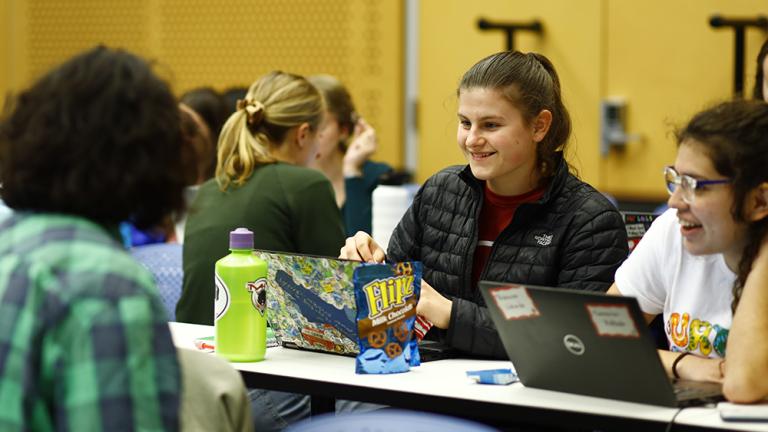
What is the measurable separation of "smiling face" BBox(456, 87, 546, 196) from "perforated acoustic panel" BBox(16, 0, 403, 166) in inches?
138

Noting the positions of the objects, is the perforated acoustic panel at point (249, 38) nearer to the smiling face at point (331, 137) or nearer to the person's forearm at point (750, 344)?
the smiling face at point (331, 137)

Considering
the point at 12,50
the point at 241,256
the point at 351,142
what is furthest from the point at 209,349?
the point at 12,50

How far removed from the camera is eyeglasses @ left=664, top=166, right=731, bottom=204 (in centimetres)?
189

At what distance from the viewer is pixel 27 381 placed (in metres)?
1.17

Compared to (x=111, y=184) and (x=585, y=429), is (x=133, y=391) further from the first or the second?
(x=585, y=429)

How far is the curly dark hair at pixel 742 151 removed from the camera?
1.88 m

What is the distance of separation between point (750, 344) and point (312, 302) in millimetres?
840

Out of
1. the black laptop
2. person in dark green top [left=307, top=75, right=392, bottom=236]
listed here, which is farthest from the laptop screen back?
person in dark green top [left=307, top=75, right=392, bottom=236]

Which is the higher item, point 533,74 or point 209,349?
point 533,74

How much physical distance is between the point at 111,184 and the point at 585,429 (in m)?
0.91

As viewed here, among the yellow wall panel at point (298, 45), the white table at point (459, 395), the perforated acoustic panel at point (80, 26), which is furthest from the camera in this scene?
the perforated acoustic panel at point (80, 26)

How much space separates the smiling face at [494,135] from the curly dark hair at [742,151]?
22.5 inches

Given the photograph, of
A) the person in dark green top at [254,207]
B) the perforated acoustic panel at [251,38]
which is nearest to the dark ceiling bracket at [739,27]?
the perforated acoustic panel at [251,38]

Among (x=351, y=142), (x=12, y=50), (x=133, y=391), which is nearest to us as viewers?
(x=133, y=391)
